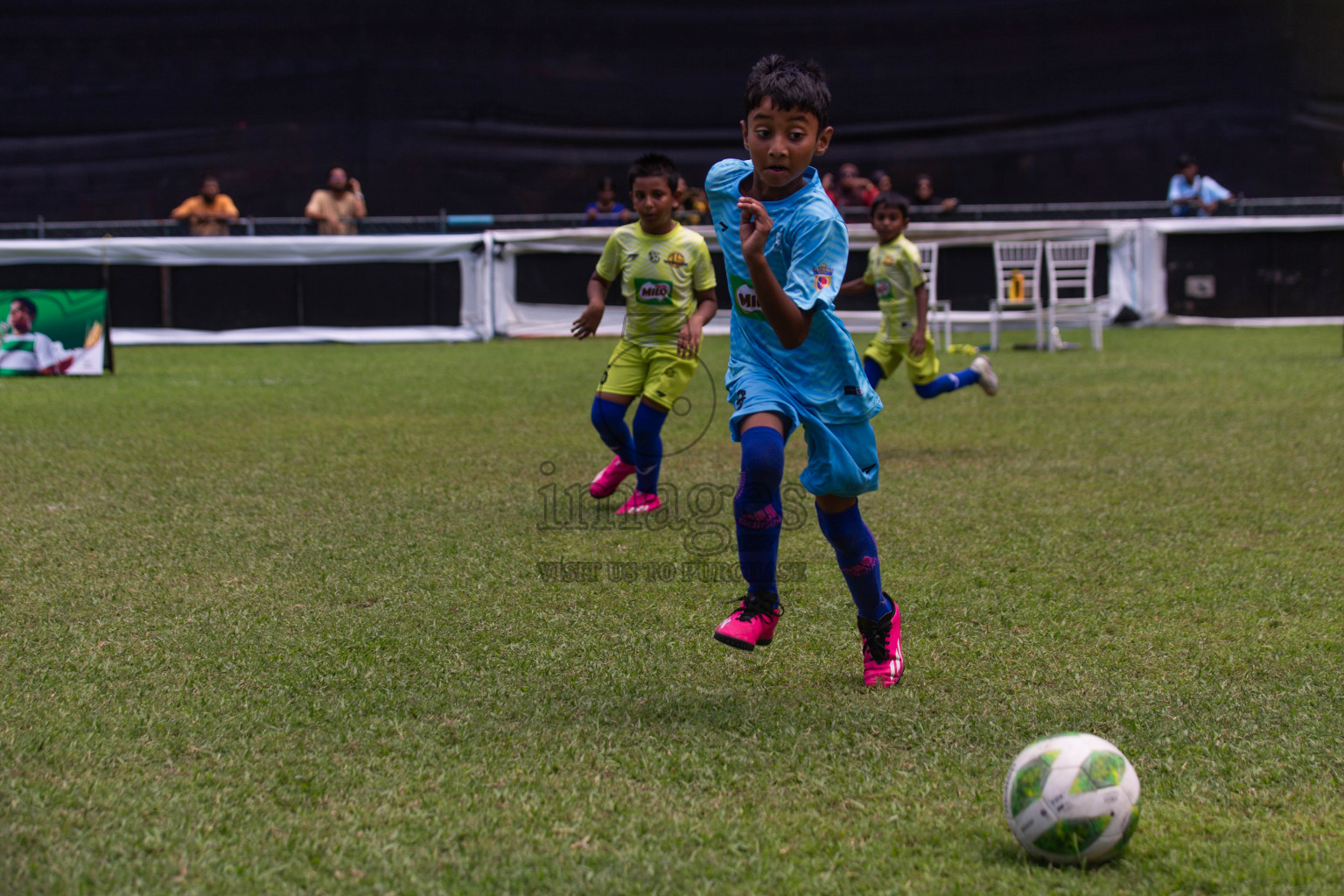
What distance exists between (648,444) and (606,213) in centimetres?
1346

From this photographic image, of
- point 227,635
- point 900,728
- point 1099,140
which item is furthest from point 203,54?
Answer: point 900,728

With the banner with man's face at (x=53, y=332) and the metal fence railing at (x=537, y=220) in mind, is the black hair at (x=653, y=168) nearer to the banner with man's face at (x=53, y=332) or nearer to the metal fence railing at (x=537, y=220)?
the banner with man's face at (x=53, y=332)

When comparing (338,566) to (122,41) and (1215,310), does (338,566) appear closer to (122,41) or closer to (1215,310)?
(1215,310)

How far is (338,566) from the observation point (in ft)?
15.5

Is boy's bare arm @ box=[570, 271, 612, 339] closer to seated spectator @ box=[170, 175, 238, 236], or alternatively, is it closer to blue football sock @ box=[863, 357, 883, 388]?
blue football sock @ box=[863, 357, 883, 388]

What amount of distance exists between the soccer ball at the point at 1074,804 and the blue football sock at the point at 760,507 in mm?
1114

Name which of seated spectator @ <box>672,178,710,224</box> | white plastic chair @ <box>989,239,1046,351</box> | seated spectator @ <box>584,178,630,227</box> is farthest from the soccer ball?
seated spectator @ <box>584,178,630,227</box>

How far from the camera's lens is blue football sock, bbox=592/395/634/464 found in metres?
6.10

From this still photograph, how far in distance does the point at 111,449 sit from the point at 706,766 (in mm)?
6154

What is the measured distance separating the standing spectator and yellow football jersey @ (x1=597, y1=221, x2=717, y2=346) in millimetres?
11941

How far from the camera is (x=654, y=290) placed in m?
6.17

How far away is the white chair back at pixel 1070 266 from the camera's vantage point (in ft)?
52.4

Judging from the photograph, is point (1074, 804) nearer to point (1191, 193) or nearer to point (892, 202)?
point (892, 202)

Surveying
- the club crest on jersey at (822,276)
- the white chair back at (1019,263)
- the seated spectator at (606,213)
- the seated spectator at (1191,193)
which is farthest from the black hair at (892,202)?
the seated spectator at (1191,193)
